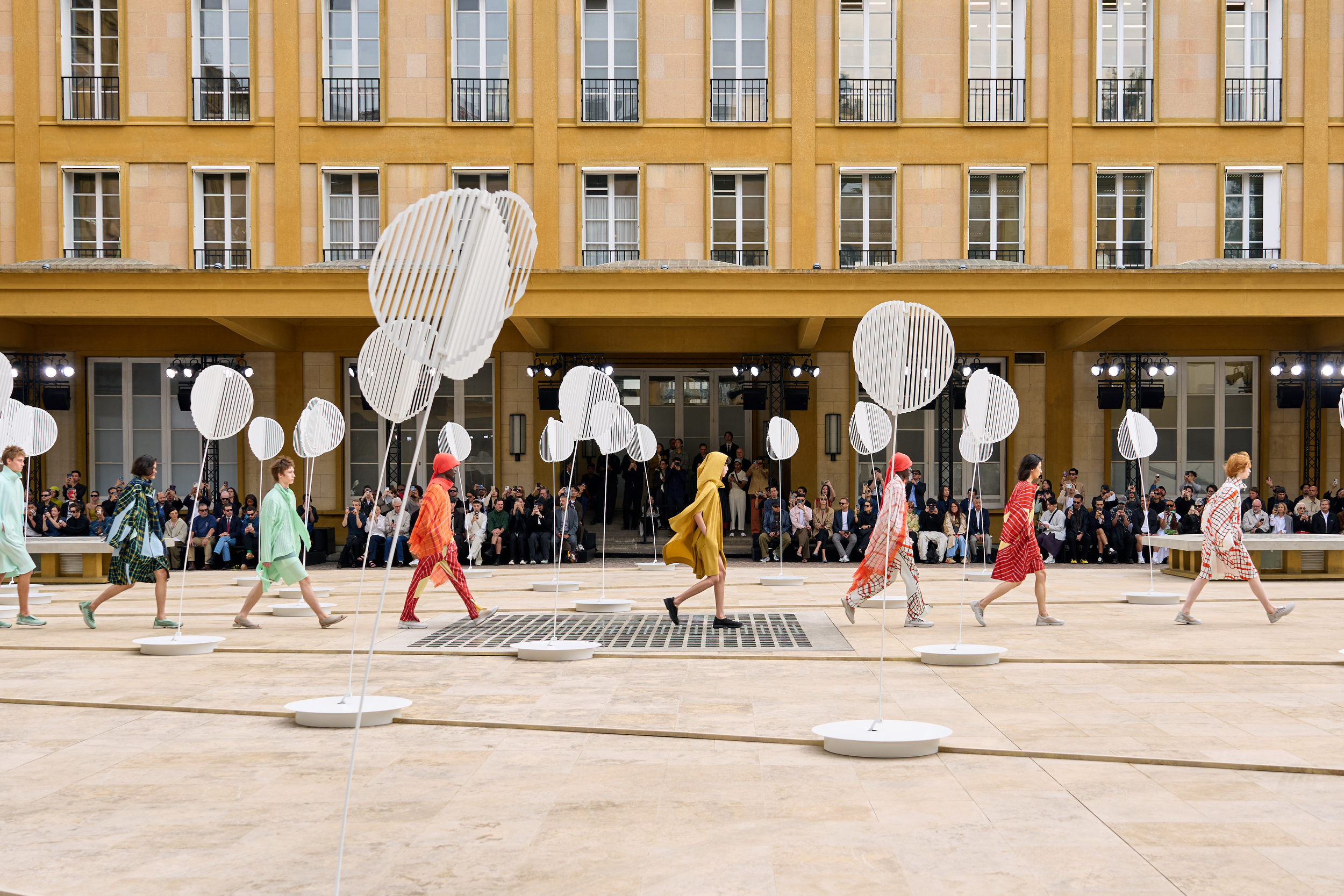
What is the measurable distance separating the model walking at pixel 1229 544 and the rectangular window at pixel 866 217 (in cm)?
1337

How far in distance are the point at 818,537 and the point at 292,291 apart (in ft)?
32.7

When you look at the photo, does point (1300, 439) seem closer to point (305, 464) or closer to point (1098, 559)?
point (1098, 559)

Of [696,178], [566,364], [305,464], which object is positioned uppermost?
[696,178]

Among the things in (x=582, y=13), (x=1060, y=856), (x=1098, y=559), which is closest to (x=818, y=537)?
(x=1098, y=559)

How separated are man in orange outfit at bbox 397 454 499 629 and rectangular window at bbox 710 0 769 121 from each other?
48.8 ft

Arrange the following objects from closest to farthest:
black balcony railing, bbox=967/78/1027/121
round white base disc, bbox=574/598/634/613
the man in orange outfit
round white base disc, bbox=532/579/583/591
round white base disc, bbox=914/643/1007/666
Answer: round white base disc, bbox=914/643/1007/666, the man in orange outfit, round white base disc, bbox=574/598/634/613, round white base disc, bbox=532/579/583/591, black balcony railing, bbox=967/78/1027/121

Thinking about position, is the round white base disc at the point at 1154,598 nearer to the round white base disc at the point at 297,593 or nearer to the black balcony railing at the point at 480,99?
the round white base disc at the point at 297,593

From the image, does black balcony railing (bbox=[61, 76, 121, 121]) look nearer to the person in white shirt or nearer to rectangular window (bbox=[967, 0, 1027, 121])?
rectangular window (bbox=[967, 0, 1027, 121])

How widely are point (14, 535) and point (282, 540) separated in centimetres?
290

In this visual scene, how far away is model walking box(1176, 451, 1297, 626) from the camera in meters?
11.8

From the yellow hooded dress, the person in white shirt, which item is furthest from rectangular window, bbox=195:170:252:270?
the person in white shirt

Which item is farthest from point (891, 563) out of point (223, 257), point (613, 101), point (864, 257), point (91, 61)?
point (91, 61)

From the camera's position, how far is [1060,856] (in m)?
4.64

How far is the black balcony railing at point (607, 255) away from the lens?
2489 centimetres
